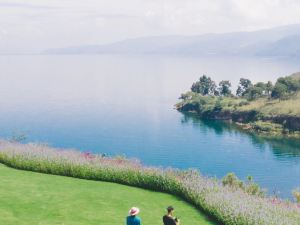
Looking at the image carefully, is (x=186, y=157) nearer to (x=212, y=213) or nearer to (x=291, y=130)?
(x=291, y=130)

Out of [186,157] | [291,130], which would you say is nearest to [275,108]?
[291,130]

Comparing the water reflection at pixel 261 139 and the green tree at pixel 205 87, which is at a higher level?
the green tree at pixel 205 87

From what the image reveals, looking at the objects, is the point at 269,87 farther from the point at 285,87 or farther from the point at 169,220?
the point at 169,220

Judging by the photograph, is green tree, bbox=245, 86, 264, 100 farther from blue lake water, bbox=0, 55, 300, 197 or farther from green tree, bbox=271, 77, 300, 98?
blue lake water, bbox=0, 55, 300, 197

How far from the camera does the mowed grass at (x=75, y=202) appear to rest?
54.1 ft

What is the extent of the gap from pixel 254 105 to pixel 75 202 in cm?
13685

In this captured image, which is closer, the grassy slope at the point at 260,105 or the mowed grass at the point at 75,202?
the mowed grass at the point at 75,202

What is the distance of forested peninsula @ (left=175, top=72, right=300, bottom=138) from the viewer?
134 meters

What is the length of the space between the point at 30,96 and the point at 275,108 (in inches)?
4254

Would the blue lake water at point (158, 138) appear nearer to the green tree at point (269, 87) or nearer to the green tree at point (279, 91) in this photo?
the green tree at point (279, 91)

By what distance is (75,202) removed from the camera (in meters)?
18.6

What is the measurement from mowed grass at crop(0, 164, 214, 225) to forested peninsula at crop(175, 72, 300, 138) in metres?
112

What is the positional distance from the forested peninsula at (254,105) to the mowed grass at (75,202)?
112 m

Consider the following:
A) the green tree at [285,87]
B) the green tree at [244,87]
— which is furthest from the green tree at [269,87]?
the green tree at [244,87]
